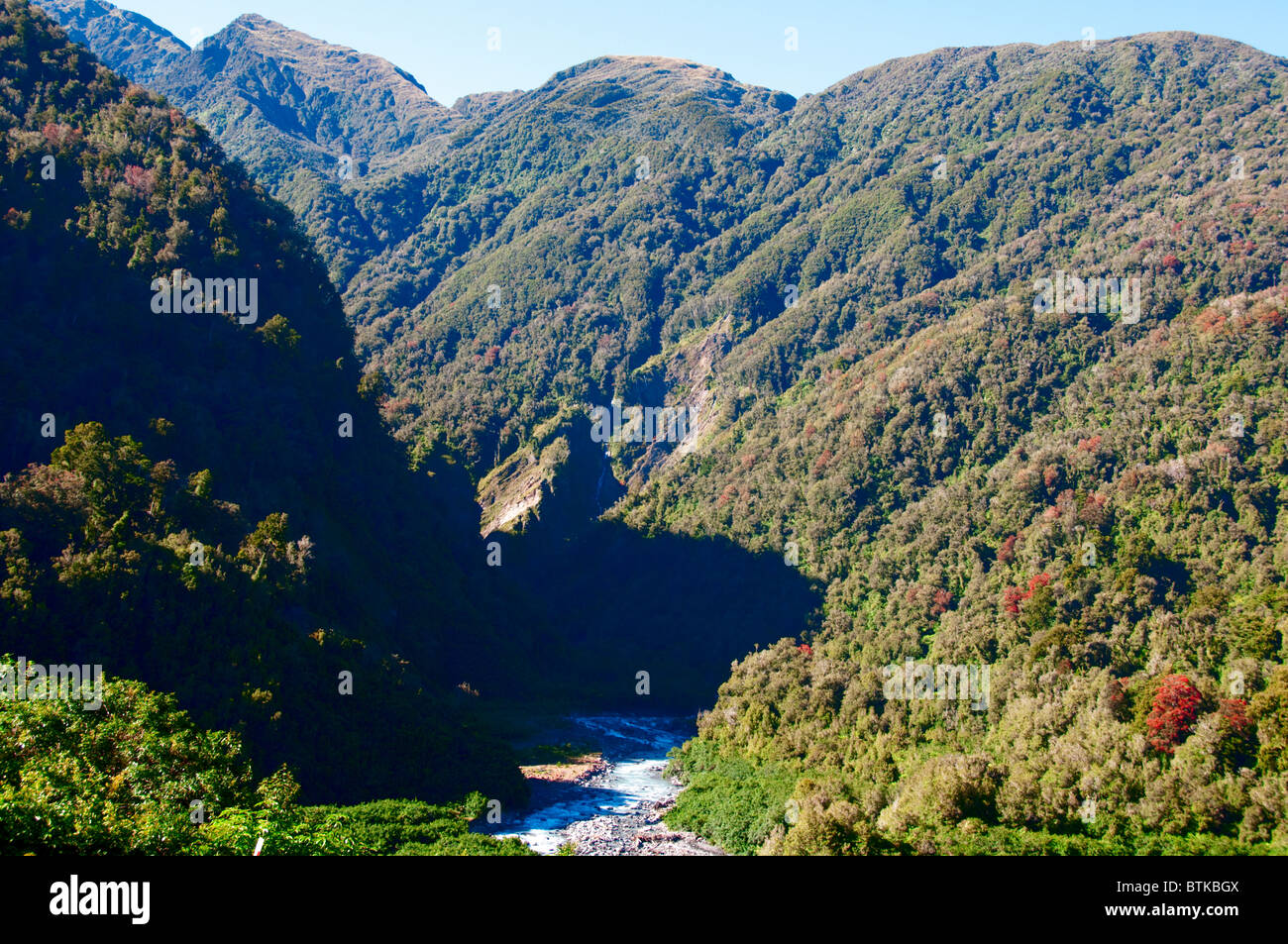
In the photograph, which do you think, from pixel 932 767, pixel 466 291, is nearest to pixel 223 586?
pixel 932 767

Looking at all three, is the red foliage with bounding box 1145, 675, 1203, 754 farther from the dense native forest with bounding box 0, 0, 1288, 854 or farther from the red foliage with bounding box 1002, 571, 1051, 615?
the red foliage with bounding box 1002, 571, 1051, 615

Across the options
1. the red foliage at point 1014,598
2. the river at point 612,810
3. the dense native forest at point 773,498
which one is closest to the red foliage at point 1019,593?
the red foliage at point 1014,598

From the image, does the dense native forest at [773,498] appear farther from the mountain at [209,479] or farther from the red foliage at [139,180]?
the red foliage at [139,180]

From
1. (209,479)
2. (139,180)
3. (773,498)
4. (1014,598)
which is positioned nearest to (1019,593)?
(1014,598)

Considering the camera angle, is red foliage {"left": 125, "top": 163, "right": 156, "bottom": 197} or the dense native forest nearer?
the dense native forest

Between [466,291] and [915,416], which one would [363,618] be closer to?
[915,416]

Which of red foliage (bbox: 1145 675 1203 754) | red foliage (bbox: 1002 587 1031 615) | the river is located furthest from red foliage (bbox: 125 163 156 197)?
red foliage (bbox: 1145 675 1203 754)

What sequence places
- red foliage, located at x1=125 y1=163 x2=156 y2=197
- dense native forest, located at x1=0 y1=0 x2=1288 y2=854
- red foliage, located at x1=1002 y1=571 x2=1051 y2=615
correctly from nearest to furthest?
1. dense native forest, located at x1=0 y1=0 x2=1288 y2=854
2. red foliage, located at x1=1002 y1=571 x2=1051 y2=615
3. red foliage, located at x1=125 y1=163 x2=156 y2=197
